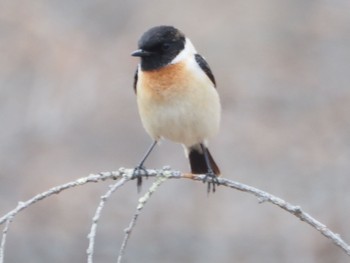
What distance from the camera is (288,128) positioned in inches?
439

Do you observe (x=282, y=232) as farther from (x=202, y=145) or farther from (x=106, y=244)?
(x=202, y=145)

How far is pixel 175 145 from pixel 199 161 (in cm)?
473

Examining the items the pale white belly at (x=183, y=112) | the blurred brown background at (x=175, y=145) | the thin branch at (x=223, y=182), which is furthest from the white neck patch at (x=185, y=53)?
the blurred brown background at (x=175, y=145)

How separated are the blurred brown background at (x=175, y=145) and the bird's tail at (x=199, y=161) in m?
3.27

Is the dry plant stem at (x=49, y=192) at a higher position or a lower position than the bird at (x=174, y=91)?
lower

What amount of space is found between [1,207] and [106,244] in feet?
3.59

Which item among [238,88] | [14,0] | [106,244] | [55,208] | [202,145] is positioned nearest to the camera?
[202,145]

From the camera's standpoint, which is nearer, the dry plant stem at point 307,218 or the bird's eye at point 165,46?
the dry plant stem at point 307,218

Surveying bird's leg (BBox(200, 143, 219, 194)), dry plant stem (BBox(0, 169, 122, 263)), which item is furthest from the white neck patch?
dry plant stem (BBox(0, 169, 122, 263))

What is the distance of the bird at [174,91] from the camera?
5.31 metres

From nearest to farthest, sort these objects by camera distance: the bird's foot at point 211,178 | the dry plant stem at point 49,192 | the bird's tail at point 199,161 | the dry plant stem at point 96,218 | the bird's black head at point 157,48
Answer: the dry plant stem at point 96,218
the dry plant stem at point 49,192
the bird's foot at point 211,178
the bird's black head at point 157,48
the bird's tail at point 199,161

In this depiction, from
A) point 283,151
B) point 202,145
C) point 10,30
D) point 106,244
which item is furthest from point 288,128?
point 202,145

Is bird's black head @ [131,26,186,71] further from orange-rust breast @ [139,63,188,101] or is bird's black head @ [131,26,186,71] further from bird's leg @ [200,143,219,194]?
bird's leg @ [200,143,219,194]

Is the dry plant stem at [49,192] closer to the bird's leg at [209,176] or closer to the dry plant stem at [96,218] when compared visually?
the dry plant stem at [96,218]
